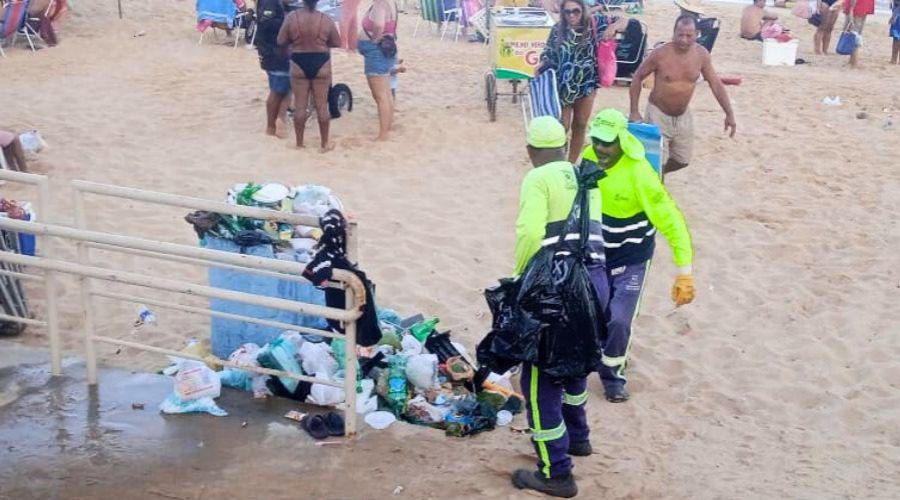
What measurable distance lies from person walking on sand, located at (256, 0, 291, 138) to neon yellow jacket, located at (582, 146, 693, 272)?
19.3 feet

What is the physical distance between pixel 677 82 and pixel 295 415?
188 inches

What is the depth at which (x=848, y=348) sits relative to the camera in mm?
6691

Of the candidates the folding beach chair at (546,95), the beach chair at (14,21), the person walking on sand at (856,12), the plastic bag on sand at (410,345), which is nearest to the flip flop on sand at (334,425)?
the plastic bag on sand at (410,345)

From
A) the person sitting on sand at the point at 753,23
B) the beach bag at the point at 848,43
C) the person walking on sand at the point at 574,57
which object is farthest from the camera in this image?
the person sitting on sand at the point at 753,23

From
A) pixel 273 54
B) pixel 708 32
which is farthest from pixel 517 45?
pixel 708 32

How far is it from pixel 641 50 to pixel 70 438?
10596 mm

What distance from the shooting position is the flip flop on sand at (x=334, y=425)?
4.86m

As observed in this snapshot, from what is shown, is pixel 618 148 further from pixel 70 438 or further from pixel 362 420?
pixel 70 438

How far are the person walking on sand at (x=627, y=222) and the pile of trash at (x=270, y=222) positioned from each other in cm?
143

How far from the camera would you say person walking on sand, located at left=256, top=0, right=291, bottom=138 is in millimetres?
10641

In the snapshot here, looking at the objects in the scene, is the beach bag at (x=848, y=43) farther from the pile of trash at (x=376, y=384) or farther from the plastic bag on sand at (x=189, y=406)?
the plastic bag on sand at (x=189, y=406)

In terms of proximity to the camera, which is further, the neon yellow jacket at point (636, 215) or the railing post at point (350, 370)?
the neon yellow jacket at point (636, 215)

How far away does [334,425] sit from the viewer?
4883 millimetres

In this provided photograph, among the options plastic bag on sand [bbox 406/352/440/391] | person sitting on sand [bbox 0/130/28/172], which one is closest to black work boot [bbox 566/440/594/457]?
plastic bag on sand [bbox 406/352/440/391]
